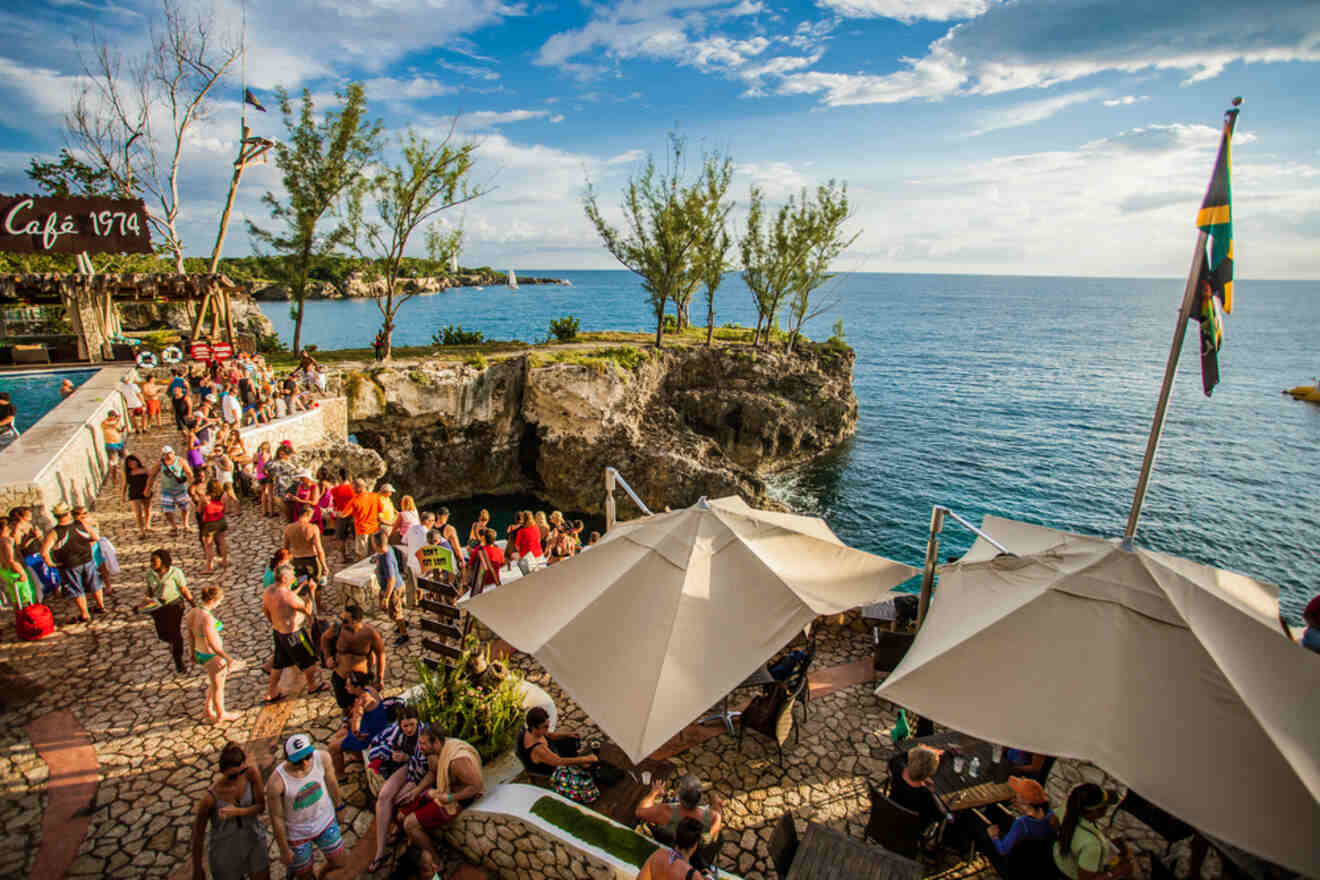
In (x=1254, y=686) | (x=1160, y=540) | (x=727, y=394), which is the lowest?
(x=1160, y=540)

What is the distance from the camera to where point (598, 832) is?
4.70 meters

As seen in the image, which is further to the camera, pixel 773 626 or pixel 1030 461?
pixel 1030 461

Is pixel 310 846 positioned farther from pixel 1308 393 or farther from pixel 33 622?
pixel 1308 393

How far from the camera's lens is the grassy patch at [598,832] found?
4.55 meters

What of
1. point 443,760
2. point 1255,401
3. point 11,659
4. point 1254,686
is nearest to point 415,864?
point 443,760

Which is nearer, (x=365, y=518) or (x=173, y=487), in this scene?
(x=365, y=518)

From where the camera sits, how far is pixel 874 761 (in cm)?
661

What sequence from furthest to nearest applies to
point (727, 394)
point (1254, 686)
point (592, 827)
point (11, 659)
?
point (727, 394) < point (11, 659) < point (592, 827) < point (1254, 686)

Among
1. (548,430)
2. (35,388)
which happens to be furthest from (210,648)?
(548,430)

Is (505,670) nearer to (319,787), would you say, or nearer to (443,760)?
(443,760)

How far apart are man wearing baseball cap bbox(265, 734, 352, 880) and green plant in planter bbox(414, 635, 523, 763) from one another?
3.48 feet

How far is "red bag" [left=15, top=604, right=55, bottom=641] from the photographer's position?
319 inches

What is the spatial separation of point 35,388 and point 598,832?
28393mm

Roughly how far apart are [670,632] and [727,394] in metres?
32.5
